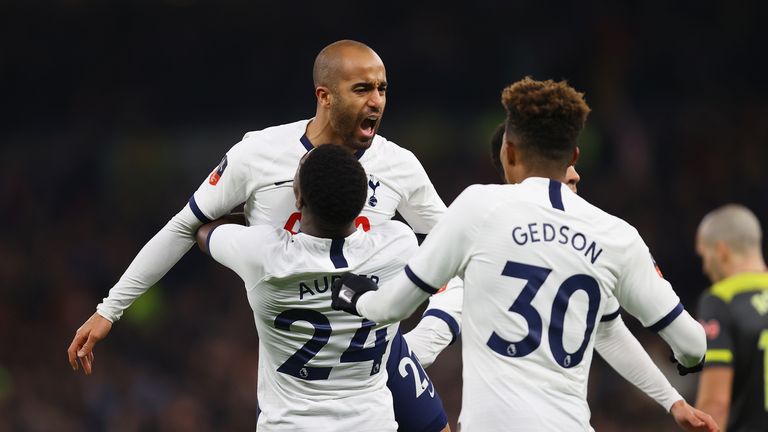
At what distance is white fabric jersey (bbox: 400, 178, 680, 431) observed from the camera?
12.0ft

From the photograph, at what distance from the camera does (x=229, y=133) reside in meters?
14.4

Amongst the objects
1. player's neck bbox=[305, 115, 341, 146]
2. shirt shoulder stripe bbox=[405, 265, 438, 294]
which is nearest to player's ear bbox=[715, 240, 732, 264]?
player's neck bbox=[305, 115, 341, 146]

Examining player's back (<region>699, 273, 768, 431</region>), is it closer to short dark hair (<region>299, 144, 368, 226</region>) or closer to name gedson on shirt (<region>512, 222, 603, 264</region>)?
→ name gedson on shirt (<region>512, 222, 603, 264</region>)

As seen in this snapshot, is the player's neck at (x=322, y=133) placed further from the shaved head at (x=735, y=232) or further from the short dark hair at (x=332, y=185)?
the shaved head at (x=735, y=232)

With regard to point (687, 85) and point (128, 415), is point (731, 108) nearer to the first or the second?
point (687, 85)

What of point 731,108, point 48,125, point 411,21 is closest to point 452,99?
point 411,21

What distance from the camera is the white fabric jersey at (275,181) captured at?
469 cm

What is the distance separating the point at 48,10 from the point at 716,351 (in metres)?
11.3

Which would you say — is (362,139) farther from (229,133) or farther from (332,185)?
(229,133)

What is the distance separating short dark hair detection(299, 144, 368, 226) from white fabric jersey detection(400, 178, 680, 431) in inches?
16.0

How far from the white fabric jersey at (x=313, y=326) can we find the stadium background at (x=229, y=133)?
7088 mm

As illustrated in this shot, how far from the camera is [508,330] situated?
367 cm

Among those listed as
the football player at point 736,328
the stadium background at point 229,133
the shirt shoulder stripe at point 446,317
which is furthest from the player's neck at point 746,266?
the stadium background at point 229,133

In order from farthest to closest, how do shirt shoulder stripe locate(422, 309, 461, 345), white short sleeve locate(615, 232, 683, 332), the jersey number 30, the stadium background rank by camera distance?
the stadium background → shirt shoulder stripe locate(422, 309, 461, 345) → white short sleeve locate(615, 232, 683, 332) → the jersey number 30
